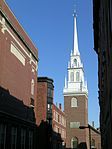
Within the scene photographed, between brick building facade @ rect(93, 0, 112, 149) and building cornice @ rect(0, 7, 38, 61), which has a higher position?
building cornice @ rect(0, 7, 38, 61)

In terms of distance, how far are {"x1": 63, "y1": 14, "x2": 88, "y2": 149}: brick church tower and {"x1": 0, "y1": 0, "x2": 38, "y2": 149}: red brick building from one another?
56210mm

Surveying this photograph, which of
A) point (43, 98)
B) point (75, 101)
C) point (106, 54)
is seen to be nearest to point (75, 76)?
point (75, 101)

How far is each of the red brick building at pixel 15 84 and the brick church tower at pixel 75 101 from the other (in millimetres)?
56210

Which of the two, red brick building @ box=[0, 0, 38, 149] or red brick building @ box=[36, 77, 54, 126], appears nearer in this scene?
red brick building @ box=[0, 0, 38, 149]

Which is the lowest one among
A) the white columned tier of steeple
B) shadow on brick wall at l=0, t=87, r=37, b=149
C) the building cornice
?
shadow on brick wall at l=0, t=87, r=37, b=149

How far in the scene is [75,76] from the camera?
110m

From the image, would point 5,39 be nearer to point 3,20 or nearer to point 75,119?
point 3,20

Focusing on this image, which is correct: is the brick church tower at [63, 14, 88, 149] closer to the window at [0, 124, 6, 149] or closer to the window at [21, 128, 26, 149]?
the window at [21, 128, 26, 149]

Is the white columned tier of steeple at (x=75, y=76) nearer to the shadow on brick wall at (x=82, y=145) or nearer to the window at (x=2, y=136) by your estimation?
the shadow on brick wall at (x=82, y=145)

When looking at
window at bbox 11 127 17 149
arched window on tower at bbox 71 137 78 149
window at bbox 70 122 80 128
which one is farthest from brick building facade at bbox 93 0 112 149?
arched window on tower at bbox 71 137 78 149

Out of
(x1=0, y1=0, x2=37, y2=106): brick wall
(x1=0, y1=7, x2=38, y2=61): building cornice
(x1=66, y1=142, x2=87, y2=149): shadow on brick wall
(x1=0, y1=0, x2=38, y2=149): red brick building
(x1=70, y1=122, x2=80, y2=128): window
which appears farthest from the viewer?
(x1=70, y1=122, x2=80, y2=128): window

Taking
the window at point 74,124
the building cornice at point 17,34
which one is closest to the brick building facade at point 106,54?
the building cornice at point 17,34

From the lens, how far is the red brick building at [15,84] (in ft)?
113

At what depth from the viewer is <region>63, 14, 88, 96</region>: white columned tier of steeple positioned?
10788cm
